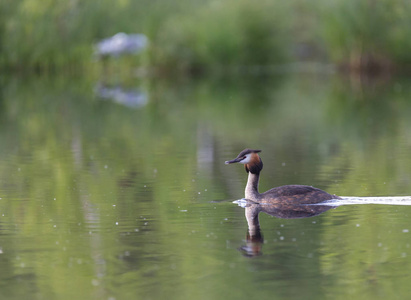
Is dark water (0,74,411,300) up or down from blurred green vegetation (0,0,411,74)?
down

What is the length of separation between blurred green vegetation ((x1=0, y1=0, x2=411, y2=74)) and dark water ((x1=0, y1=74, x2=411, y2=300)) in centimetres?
1536

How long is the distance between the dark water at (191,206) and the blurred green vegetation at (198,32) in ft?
50.4

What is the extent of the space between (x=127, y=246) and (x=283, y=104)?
1913 centimetres

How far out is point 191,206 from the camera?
9.95 metres

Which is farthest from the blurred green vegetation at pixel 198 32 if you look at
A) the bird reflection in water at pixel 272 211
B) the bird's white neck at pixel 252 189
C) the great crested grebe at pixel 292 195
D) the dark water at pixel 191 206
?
the bird reflection in water at pixel 272 211

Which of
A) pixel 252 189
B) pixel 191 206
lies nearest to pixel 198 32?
pixel 252 189

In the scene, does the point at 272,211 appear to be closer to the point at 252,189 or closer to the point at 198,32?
the point at 252,189

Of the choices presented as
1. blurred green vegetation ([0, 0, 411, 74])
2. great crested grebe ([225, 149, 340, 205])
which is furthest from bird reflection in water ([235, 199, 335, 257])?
blurred green vegetation ([0, 0, 411, 74])

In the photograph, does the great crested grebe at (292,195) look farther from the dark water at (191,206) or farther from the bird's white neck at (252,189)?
the dark water at (191,206)

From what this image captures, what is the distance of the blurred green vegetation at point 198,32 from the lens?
38781 mm

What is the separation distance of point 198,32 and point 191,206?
35.7 metres

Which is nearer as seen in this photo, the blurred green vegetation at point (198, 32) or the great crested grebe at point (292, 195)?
the great crested grebe at point (292, 195)

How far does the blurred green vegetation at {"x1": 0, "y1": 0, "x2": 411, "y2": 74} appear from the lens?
38781 millimetres

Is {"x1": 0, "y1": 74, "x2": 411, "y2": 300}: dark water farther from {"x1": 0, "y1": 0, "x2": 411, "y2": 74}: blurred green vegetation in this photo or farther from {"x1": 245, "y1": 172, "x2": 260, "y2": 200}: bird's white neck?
{"x1": 0, "y1": 0, "x2": 411, "y2": 74}: blurred green vegetation
